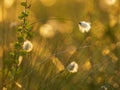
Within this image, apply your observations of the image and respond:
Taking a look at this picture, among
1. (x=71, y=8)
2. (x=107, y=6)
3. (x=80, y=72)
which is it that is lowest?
(x=71, y=8)

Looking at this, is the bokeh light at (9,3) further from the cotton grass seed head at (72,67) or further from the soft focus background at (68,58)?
the cotton grass seed head at (72,67)

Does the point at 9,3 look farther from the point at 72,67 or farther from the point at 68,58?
the point at 72,67

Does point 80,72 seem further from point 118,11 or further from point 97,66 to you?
point 118,11

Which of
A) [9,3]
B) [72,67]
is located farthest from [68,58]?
[9,3]

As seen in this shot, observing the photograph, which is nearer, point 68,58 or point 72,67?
point 72,67

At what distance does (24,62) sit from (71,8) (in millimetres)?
2664

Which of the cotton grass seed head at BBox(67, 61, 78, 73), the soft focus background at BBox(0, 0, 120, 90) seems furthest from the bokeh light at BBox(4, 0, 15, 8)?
the cotton grass seed head at BBox(67, 61, 78, 73)

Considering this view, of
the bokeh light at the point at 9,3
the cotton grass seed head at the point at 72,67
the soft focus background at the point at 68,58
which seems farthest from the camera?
the bokeh light at the point at 9,3

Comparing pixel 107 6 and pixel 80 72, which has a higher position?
pixel 80 72

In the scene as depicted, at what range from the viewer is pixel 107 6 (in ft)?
14.2

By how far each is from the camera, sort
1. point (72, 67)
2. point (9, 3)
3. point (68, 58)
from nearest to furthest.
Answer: point (72, 67)
point (68, 58)
point (9, 3)

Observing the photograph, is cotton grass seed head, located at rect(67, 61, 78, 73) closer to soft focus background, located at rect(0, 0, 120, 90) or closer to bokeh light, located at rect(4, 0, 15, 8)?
soft focus background, located at rect(0, 0, 120, 90)

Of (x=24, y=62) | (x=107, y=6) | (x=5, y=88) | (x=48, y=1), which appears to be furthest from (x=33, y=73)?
(x=48, y=1)

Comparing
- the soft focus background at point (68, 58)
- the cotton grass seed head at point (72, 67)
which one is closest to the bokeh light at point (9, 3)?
the soft focus background at point (68, 58)
